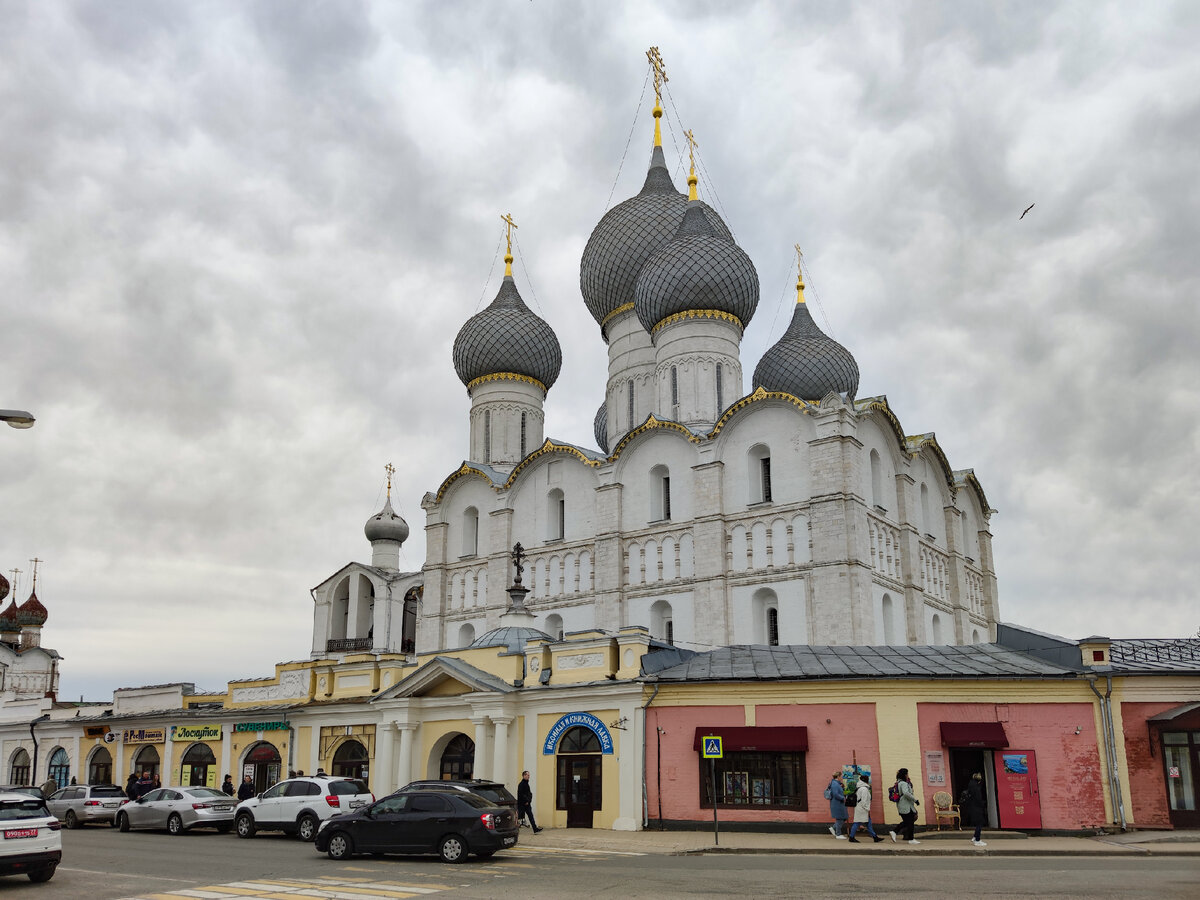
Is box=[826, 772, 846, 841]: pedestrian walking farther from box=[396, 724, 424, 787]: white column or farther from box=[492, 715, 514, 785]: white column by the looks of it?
box=[396, 724, 424, 787]: white column

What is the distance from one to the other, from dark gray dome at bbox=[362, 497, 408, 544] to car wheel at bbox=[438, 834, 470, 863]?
33.5m

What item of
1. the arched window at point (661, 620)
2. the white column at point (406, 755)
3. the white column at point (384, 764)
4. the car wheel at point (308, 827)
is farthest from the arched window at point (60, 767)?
the arched window at point (661, 620)

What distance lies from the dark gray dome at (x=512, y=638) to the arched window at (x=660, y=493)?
1054cm

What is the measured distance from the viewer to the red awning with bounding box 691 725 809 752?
70.1 ft

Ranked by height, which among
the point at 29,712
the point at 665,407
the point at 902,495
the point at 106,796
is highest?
the point at 665,407

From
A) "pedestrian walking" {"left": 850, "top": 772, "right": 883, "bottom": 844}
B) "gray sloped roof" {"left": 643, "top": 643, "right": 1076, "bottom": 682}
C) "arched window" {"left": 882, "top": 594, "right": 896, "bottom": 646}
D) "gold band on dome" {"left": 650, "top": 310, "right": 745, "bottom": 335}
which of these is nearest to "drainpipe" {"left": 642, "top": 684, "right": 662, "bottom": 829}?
"gray sloped roof" {"left": 643, "top": 643, "right": 1076, "bottom": 682}

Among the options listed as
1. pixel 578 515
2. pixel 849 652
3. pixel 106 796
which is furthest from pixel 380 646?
pixel 849 652

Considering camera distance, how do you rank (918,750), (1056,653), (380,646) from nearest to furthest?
(918,750) < (1056,653) < (380,646)

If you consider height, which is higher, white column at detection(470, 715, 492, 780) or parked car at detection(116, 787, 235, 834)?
white column at detection(470, 715, 492, 780)

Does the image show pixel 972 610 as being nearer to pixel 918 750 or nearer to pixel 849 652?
pixel 849 652

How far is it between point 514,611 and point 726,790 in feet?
28.3

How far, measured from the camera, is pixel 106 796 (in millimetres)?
26656

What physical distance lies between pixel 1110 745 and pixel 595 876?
11237 mm

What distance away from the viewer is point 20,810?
49.5ft
